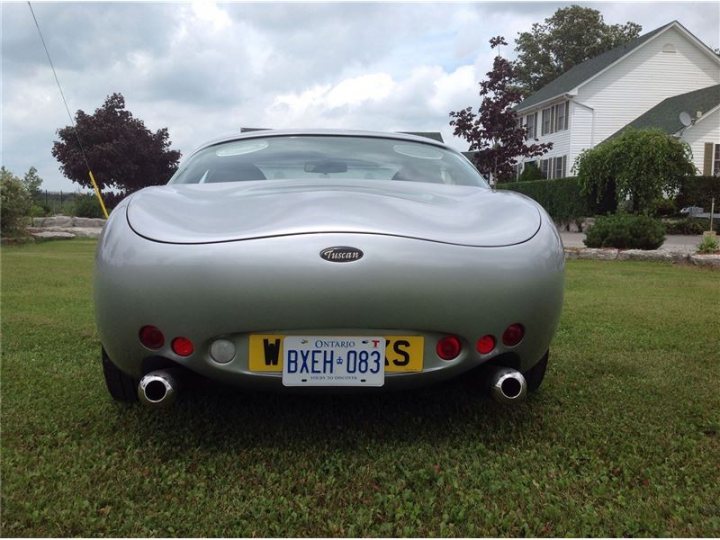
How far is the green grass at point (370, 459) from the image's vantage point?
172cm

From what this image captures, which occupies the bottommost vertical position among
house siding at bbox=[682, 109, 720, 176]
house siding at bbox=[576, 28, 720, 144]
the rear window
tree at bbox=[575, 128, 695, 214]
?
the rear window

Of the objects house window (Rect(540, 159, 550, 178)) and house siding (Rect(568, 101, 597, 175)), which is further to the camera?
house window (Rect(540, 159, 550, 178))

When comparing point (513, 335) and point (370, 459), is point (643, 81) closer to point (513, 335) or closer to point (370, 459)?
point (513, 335)

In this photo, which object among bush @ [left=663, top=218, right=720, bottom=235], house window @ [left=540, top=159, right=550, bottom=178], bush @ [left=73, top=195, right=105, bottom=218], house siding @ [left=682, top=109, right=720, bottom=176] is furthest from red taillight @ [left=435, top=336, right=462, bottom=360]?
house window @ [left=540, top=159, right=550, bottom=178]

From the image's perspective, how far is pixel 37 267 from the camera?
26.6 feet

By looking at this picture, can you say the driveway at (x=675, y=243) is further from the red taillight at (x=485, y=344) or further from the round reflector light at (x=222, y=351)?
the round reflector light at (x=222, y=351)

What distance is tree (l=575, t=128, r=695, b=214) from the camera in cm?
1912

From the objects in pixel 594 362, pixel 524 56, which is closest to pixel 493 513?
pixel 594 362

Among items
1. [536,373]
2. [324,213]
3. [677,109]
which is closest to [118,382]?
[324,213]

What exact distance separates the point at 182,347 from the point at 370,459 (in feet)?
2.36

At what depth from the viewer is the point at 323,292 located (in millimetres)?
Result: 1826

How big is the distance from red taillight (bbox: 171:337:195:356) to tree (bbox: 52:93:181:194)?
1185 inches

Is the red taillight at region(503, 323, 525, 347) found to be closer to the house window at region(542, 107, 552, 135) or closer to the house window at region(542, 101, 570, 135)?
the house window at region(542, 101, 570, 135)

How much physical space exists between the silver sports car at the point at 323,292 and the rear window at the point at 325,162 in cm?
64
